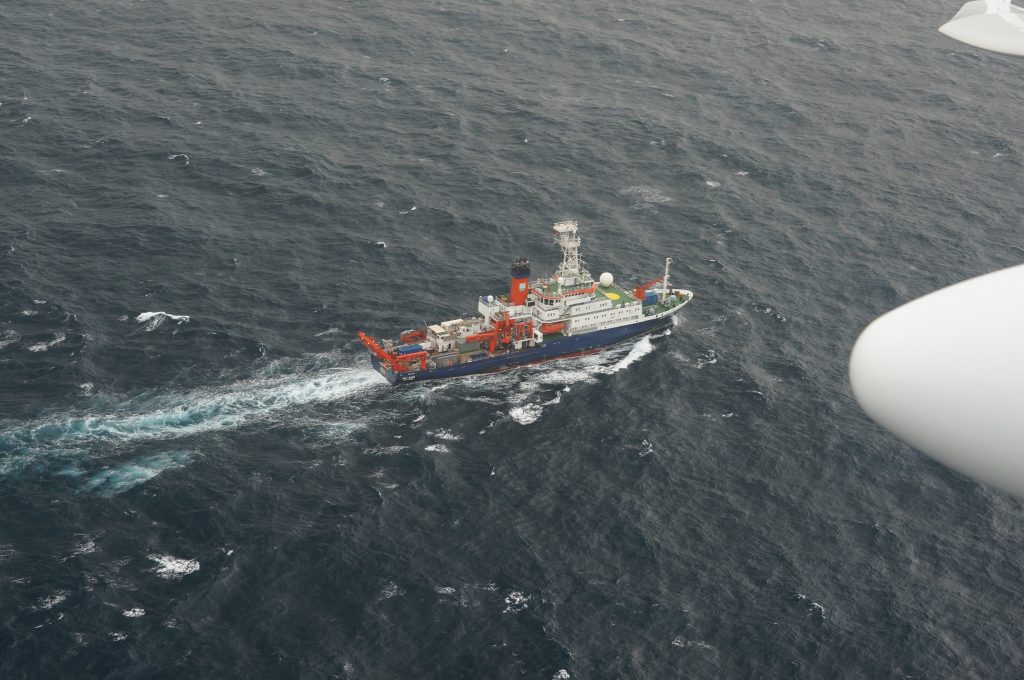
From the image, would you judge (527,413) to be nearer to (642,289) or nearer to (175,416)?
(642,289)

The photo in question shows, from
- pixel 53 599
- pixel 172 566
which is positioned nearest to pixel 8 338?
pixel 53 599

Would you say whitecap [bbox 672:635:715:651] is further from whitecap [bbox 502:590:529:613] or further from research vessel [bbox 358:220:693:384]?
research vessel [bbox 358:220:693:384]


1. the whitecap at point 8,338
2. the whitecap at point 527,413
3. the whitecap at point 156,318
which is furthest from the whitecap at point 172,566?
the whitecap at point 8,338

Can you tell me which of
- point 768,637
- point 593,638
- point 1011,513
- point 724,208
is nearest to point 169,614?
point 593,638

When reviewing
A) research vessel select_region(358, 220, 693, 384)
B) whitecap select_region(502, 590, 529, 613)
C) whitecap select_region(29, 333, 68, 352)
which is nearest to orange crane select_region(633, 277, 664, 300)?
research vessel select_region(358, 220, 693, 384)

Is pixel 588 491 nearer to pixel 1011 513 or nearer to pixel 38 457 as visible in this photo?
pixel 1011 513

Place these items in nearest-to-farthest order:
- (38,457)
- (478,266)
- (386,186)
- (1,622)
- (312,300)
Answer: (1,622)
(38,457)
(312,300)
(478,266)
(386,186)
